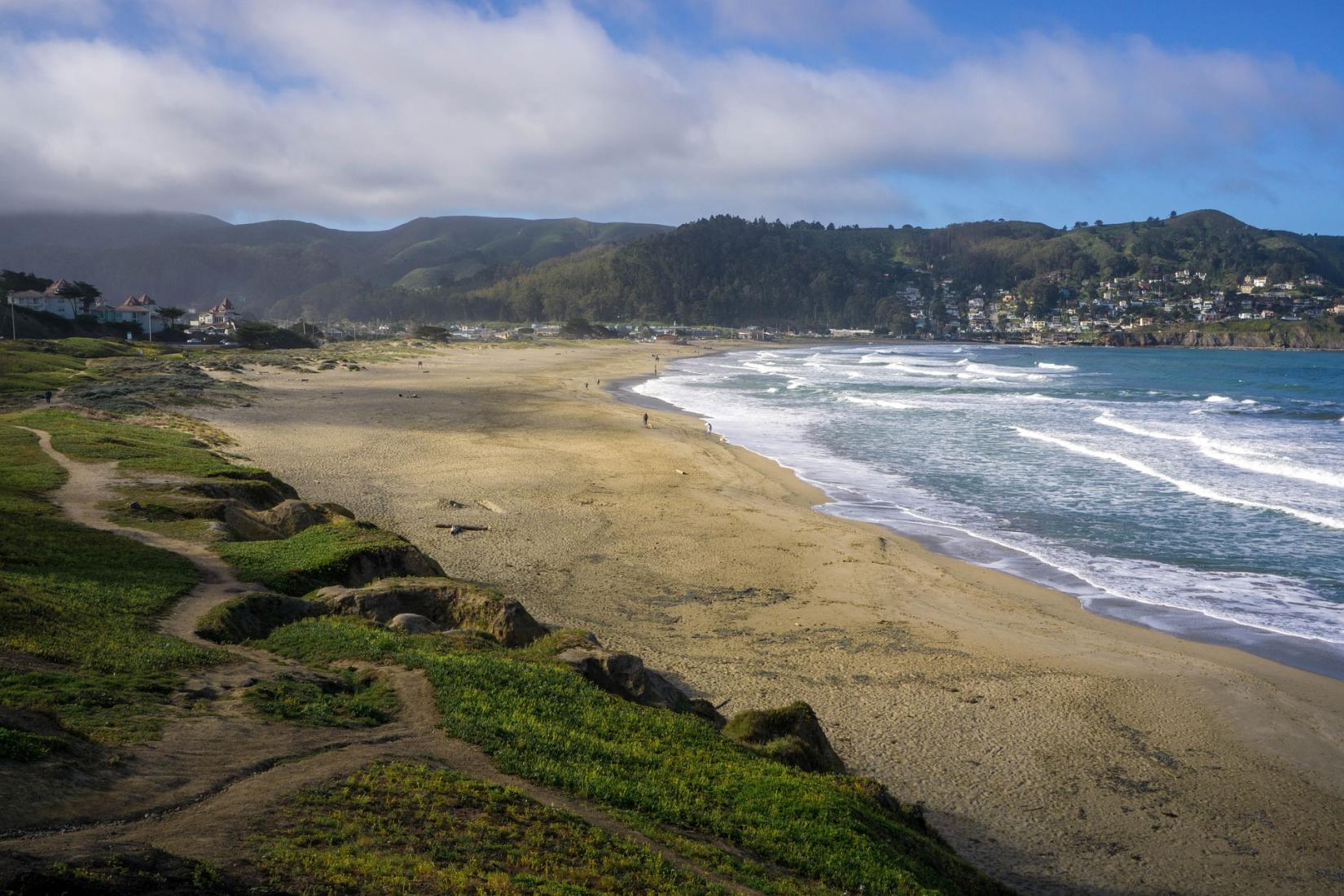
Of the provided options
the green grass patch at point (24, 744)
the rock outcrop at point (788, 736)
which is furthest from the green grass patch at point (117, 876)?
the rock outcrop at point (788, 736)

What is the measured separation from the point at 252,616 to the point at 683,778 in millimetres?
6119

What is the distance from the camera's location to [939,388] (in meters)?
62.7

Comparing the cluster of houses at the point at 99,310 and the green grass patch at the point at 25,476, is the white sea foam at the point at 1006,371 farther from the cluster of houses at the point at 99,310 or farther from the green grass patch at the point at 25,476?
the cluster of houses at the point at 99,310

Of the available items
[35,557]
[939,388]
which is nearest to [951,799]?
[35,557]

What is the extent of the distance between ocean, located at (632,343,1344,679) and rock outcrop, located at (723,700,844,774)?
33.0ft

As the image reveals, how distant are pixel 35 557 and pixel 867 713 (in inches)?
436

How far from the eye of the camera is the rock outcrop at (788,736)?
8.60 meters

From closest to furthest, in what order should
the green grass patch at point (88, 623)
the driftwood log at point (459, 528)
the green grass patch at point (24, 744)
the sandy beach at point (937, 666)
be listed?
the green grass patch at point (24, 744)
the green grass patch at point (88, 623)
the sandy beach at point (937, 666)
the driftwood log at point (459, 528)

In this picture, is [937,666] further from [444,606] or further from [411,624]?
[411,624]

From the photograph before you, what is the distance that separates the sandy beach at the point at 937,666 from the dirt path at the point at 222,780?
16.6 ft

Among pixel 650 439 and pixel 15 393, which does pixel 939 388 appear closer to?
pixel 650 439

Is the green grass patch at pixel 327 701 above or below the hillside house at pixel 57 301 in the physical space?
below

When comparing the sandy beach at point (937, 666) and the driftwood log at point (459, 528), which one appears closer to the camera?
the sandy beach at point (937, 666)

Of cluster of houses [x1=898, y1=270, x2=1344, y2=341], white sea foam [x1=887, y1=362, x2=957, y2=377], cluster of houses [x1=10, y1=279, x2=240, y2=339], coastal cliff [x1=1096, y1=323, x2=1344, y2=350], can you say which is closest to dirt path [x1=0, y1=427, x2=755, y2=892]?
white sea foam [x1=887, y1=362, x2=957, y2=377]
